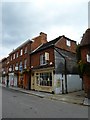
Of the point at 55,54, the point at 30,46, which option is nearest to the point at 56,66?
the point at 55,54

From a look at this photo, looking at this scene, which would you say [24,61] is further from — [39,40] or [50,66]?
[50,66]

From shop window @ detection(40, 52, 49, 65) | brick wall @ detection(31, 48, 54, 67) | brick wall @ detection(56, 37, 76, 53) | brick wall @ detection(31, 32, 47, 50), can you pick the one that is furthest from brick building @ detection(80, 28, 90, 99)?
brick wall @ detection(31, 32, 47, 50)

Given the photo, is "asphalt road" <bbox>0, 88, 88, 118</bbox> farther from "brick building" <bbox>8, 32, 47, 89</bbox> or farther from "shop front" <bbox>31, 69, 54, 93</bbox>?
"brick building" <bbox>8, 32, 47, 89</bbox>

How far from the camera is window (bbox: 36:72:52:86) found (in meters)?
22.5

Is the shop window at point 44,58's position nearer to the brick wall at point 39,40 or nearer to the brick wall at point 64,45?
the brick wall at point 64,45

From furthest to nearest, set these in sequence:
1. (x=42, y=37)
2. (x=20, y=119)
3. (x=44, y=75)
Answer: (x=42, y=37)
(x=44, y=75)
(x=20, y=119)


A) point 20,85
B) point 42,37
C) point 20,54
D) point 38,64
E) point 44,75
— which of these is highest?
point 42,37

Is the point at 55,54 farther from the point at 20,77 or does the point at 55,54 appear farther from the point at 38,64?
the point at 20,77

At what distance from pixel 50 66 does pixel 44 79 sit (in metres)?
→ 2.50

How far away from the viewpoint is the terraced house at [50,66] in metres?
22.2

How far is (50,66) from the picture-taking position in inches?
884

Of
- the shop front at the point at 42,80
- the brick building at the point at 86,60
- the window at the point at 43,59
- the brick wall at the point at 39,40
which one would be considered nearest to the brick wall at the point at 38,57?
the window at the point at 43,59

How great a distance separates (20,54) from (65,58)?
12.8 metres

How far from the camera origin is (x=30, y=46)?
Result: 95.7ft
